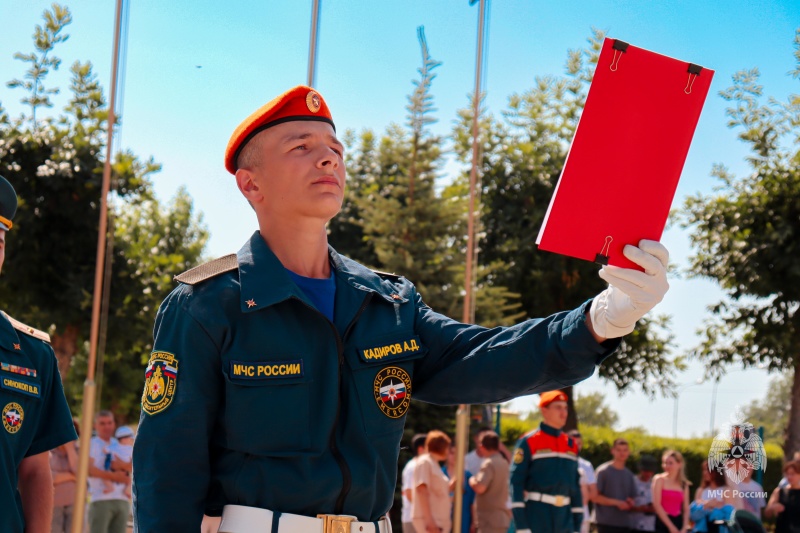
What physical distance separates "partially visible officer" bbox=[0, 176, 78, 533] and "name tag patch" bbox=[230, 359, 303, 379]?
129 centimetres

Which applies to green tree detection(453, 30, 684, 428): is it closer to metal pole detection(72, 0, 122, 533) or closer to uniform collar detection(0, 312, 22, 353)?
metal pole detection(72, 0, 122, 533)

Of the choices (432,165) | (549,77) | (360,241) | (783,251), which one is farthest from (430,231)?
(549,77)

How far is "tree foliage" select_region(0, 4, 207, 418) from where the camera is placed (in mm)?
14539

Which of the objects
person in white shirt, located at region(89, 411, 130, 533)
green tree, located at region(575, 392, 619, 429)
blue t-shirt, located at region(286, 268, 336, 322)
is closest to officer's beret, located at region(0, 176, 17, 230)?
blue t-shirt, located at region(286, 268, 336, 322)

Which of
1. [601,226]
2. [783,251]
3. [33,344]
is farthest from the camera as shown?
[783,251]

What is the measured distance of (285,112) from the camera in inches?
110

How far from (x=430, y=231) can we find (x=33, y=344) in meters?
13.7

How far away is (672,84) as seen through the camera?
2338 millimetres

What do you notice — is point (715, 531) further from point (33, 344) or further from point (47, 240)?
point (47, 240)

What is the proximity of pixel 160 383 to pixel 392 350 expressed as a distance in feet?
1.87

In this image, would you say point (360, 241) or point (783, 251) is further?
point (360, 241)

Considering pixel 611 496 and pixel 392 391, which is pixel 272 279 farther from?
pixel 611 496

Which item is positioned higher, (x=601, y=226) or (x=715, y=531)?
(x=601, y=226)

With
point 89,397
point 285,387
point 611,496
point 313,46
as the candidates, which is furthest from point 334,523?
point 611,496
